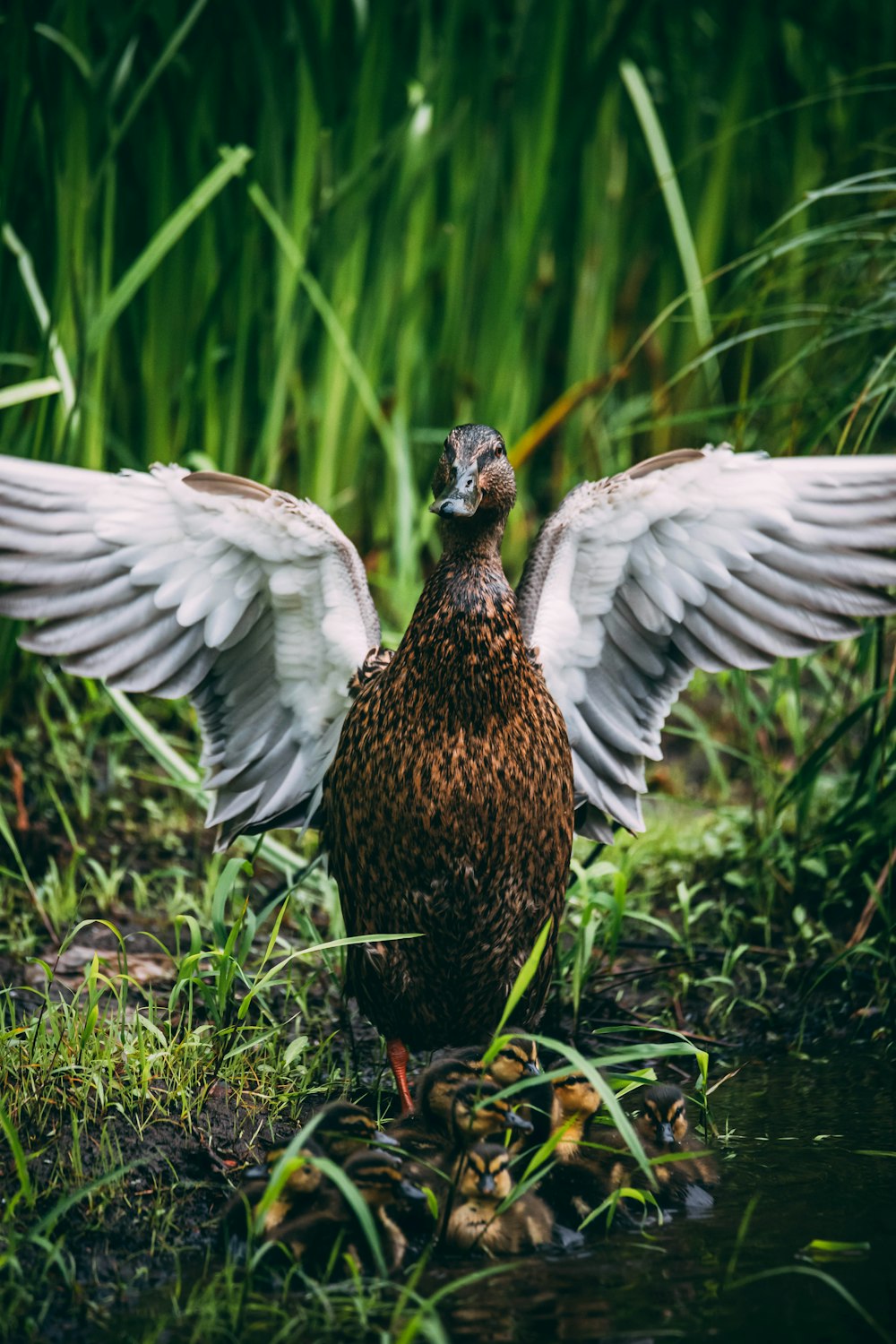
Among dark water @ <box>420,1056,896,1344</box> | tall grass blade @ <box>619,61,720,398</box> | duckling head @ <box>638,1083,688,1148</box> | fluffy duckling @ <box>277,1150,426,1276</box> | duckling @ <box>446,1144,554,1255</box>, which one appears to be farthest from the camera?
tall grass blade @ <box>619,61,720,398</box>

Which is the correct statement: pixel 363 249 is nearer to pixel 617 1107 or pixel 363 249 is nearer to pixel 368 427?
pixel 368 427

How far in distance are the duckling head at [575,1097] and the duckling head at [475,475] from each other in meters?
1.24

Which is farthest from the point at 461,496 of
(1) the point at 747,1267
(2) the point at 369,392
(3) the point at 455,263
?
(3) the point at 455,263

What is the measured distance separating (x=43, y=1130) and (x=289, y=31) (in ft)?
12.9

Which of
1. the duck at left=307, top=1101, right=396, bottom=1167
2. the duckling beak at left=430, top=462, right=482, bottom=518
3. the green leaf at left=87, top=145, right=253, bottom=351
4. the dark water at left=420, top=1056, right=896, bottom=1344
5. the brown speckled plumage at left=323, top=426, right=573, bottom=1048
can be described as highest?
the green leaf at left=87, top=145, right=253, bottom=351

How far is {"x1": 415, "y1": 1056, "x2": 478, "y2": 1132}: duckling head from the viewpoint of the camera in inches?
113

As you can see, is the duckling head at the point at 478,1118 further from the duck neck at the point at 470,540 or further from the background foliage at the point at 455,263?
the background foliage at the point at 455,263

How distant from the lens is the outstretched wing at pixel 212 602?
3.36 m

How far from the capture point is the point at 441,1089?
2895mm

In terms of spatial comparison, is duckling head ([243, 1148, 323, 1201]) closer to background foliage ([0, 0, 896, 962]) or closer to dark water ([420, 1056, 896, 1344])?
dark water ([420, 1056, 896, 1344])

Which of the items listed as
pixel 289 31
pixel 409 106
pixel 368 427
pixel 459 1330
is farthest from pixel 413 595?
pixel 459 1330

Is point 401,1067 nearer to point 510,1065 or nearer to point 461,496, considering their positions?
point 510,1065

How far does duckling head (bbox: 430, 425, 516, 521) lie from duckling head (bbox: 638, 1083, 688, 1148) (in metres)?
1.31

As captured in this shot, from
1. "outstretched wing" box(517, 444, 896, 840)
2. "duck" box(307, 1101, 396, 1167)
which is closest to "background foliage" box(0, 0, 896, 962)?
"outstretched wing" box(517, 444, 896, 840)
